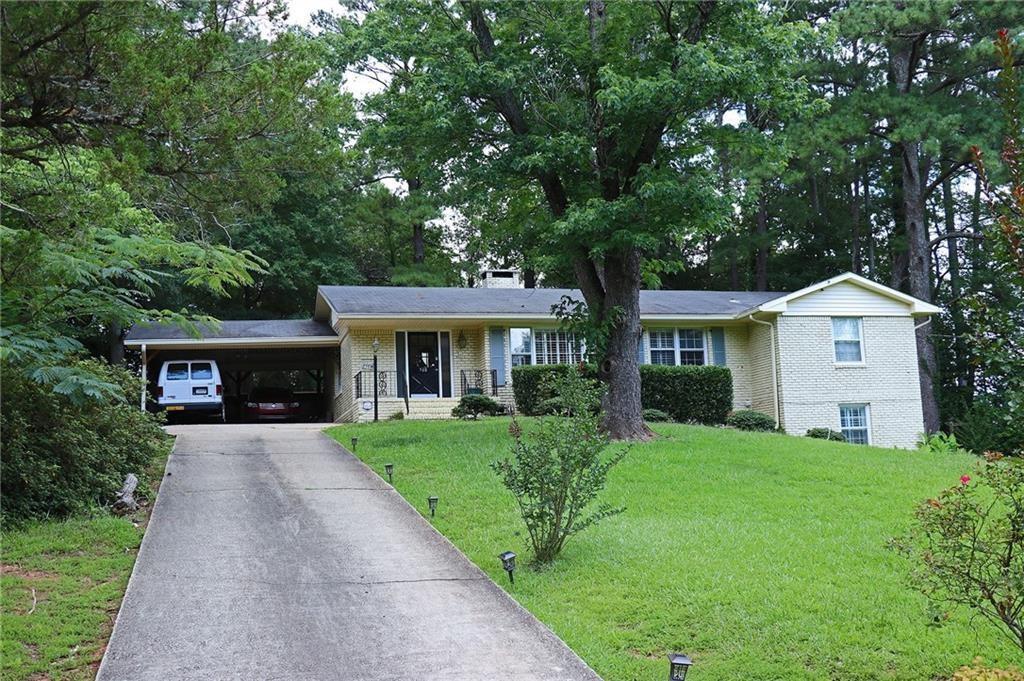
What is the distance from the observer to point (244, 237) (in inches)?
1272

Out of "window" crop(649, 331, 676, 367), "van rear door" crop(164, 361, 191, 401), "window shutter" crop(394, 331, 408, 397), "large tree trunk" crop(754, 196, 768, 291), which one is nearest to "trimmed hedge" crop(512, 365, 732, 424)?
"window" crop(649, 331, 676, 367)

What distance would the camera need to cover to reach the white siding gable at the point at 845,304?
23.4 m

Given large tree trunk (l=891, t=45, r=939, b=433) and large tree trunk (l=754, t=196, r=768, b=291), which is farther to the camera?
large tree trunk (l=754, t=196, r=768, b=291)

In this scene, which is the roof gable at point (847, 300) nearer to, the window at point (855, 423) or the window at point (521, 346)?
the window at point (855, 423)

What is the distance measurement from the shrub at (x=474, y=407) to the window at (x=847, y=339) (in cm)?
882

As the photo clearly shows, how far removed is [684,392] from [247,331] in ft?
37.2

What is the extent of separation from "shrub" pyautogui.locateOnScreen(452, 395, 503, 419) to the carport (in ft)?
16.2

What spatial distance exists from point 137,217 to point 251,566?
12.8 feet

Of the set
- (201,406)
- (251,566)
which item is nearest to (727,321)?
(201,406)

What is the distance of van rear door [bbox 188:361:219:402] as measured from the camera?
23031 mm

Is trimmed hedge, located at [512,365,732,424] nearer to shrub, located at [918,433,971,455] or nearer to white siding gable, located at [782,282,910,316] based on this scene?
white siding gable, located at [782,282,910,316]

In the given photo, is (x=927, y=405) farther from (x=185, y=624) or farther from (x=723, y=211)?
(x=185, y=624)

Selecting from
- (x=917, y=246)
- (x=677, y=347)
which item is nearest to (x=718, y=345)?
(x=677, y=347)

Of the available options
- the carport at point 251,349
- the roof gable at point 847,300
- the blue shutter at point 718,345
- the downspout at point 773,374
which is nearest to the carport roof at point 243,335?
the carport at point 251,349
